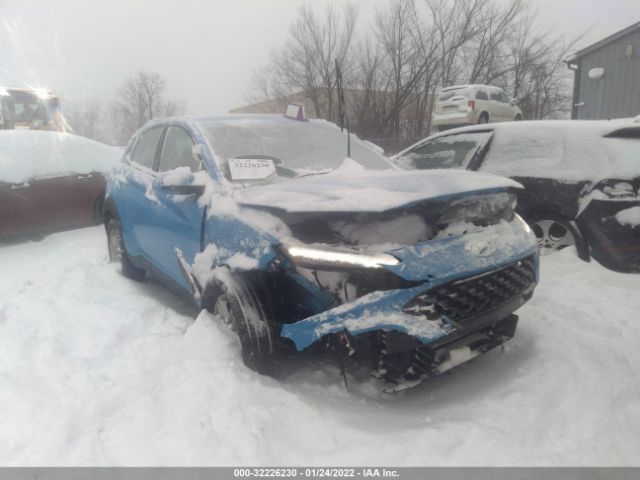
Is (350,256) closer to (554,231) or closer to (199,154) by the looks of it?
(199,154)

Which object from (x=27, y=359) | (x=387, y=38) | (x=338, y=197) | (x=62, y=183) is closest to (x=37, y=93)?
(x=62, y=183)

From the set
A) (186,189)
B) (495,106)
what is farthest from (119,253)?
(495,106)

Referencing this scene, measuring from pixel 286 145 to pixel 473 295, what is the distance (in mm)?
1822

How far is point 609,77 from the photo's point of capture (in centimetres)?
1584

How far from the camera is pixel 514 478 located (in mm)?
1858

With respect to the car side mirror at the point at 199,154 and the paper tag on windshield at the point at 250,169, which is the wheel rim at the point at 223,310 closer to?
the paper tag on windshield at the point at 250,169

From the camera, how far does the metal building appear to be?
14734 millimetres

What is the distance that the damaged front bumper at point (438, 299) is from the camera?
2.06 metres

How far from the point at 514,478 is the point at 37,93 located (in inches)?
770

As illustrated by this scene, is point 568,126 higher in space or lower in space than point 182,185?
higher

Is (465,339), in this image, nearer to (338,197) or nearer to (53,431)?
(338,197)

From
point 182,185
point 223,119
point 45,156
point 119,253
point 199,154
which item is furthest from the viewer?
point 45,156

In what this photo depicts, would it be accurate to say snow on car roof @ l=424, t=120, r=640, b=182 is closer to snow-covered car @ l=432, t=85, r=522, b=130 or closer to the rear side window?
the rear side window

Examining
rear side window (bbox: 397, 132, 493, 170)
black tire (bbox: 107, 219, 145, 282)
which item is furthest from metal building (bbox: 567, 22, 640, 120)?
black tire (bbox: 107, 219, 145, 282)
